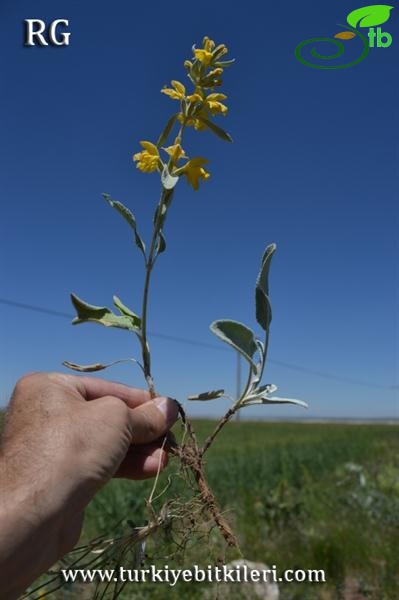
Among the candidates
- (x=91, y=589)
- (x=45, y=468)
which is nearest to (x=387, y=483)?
(x=91, y=589)

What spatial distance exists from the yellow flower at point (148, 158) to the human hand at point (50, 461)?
480 millimetres

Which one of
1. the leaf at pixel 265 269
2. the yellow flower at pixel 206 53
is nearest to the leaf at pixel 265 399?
the leaf at pixel 265 269

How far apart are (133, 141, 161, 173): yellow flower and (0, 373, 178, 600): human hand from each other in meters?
0.48

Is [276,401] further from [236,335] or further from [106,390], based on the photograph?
[106,390]

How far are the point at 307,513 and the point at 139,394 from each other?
14.6 feet

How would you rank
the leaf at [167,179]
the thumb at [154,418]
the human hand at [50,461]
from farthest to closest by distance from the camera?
the thumb at [154,418]
the leaf at [167,179]
the human hand at [50,461]

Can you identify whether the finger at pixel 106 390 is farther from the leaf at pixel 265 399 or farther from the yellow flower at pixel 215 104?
the yellow flower at pixel 215 104

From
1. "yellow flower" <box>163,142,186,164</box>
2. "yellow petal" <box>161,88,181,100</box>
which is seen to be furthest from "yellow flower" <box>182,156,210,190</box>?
"yellow petal" <box>161,88,181,100</box>

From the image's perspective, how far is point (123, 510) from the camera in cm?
491

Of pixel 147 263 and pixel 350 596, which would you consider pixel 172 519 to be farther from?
pixel 350 596

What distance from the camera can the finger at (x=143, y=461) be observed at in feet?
4.70

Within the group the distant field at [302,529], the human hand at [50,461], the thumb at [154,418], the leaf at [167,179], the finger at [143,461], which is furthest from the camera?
the distant field at [302,529]

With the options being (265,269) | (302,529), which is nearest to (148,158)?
(265,269)

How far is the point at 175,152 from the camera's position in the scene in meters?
1.24
